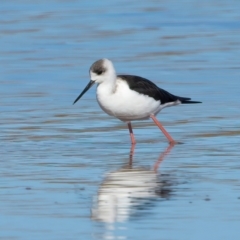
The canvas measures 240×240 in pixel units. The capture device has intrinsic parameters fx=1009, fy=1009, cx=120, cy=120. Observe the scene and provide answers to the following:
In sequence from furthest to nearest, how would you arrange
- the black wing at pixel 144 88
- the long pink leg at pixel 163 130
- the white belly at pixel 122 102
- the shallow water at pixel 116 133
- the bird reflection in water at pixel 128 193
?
the black wing at pixel 144 88 < the white belly at pixel 122 102 < the long pink leg at pixel 163 130 < the bird reflection in water at pixel 128 193 < the shallow water at pixel 116 133

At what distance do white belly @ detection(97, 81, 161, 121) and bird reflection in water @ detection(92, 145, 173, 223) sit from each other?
1558 mm

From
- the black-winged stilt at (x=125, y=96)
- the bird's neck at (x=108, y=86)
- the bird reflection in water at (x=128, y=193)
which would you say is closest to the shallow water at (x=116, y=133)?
the bird reflection in water at (x=128, y=193)

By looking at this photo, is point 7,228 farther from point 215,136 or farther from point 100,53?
point 100,53

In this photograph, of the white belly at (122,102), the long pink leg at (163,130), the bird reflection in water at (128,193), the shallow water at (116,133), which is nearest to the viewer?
the shallow water at (116,133)

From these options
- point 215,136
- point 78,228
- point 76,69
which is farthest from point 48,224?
point 76,69

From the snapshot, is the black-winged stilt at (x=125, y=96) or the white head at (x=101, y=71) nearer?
the black-winged stilt at (x=125, y=96)

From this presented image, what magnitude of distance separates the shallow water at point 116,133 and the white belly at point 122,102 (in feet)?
0.86

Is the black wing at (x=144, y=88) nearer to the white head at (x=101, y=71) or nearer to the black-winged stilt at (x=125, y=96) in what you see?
the black-winged stilt at (x=125, y=96)

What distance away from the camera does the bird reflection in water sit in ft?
22.8

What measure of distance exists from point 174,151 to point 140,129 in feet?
5.35

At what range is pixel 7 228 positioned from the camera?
21.6 feet

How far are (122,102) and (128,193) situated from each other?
2.84m

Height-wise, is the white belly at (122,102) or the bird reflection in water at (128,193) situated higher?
the bird reflection in water at (128,193)

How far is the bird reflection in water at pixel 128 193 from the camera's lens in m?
6.94
